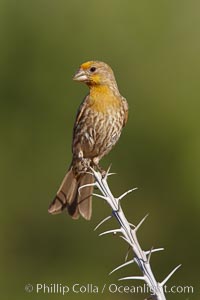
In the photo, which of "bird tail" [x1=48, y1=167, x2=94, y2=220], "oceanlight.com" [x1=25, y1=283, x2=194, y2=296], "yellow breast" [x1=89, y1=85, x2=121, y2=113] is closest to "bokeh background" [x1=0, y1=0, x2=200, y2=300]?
"oceanlight.com" [x1=25, y1=283, x2=194, y2=296]

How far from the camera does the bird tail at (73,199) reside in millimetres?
5520

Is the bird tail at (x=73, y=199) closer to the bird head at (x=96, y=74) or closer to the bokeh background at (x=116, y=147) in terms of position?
the bird head at (x=96, y=74)

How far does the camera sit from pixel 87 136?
5.98 m

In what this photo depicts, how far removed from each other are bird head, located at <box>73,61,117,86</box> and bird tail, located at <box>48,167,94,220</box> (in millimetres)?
544

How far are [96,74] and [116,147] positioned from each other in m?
1.96

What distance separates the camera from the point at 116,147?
773 centimetres

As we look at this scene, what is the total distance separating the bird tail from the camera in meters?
5.52

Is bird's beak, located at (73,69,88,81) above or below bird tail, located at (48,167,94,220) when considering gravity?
above

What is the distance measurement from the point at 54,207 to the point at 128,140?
2.39 metres

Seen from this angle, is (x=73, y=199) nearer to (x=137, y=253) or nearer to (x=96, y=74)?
(x=96, y=74)

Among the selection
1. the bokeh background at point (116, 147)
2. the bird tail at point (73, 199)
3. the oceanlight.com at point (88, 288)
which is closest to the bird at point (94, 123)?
the bird tail at point (73, 199)

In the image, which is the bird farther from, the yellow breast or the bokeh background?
the bokeh background

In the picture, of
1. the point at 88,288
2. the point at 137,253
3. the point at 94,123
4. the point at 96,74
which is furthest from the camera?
the point at 88,288

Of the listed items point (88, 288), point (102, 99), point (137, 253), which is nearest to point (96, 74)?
point (102, 99)
